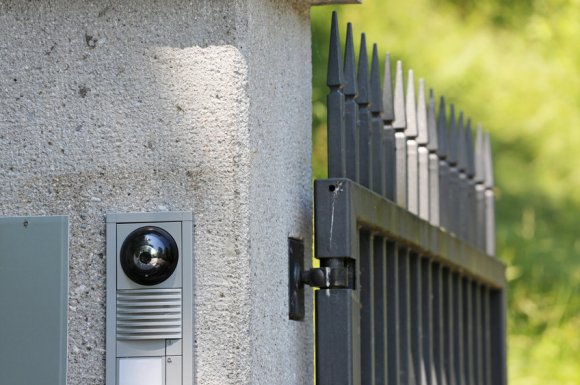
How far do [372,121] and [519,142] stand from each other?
4.50 m

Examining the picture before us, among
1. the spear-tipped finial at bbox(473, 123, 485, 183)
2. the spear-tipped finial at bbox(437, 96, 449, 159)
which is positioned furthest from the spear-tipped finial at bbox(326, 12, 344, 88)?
the spear-tipped finial at bbox(473, 123, 485, 183)

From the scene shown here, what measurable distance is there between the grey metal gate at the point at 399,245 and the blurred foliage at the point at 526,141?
114 inches

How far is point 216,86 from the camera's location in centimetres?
218

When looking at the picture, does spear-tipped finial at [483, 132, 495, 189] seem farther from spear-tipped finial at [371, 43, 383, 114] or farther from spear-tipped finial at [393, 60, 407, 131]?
spear-tipped finial at [371, 43, 383, 114]

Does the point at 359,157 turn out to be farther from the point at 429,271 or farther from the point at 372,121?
the point at 429,271

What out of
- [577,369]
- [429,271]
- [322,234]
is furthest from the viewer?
[577,369]

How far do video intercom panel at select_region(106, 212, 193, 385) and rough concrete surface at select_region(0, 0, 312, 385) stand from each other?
24mm

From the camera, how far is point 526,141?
7160 mm

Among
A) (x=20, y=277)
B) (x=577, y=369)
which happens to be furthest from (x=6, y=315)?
(x=577, y=369)

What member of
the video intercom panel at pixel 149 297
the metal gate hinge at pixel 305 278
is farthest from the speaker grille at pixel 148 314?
the metal gate hinge at pixel 305 278

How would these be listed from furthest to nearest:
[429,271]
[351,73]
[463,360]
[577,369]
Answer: [577,369]
[463,360]
[429,271]
[351,73]

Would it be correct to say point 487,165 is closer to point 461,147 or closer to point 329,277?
point 461,147

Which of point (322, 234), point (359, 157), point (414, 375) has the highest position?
point (359, 157)

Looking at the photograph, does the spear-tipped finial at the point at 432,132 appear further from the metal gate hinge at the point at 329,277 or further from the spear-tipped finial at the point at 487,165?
the metal gate hinge at the point at 329,277
